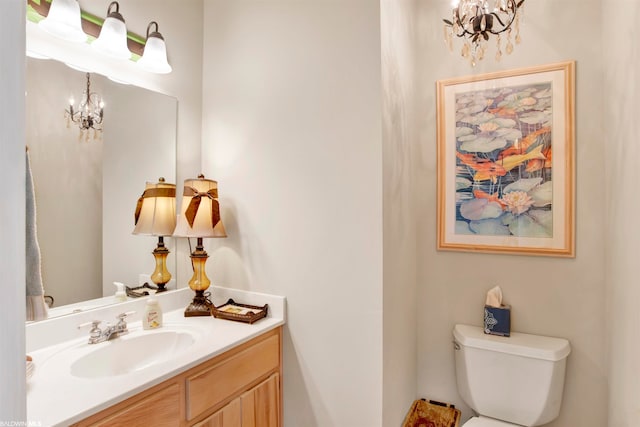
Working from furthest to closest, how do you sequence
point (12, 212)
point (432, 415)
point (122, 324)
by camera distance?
point (432, 415) → point (122, 324) → point (12, 212)

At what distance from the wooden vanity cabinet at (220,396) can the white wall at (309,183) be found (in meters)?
0.13

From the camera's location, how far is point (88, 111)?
1.51 meters

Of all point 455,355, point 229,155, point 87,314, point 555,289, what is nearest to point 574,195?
point 555,289

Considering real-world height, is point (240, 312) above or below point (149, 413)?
above

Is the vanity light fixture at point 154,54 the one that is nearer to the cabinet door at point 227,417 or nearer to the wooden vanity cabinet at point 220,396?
the wooden vanity cabinet at point 220,396

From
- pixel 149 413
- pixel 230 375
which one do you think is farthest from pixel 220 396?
pixel 149 413

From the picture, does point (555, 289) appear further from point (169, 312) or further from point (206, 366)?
point (169, 312)

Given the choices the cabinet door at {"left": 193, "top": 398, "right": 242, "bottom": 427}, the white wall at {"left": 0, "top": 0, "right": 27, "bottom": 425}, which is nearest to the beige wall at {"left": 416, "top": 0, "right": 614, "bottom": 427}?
the cabinet door at {"left": 193, "top": 398, "right": 242, "bottom": 427}

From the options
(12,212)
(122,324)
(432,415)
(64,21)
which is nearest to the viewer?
(12,212)

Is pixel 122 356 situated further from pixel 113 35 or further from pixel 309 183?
pixel 113 35

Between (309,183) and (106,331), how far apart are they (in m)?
1.06

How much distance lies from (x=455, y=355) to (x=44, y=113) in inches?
87.7

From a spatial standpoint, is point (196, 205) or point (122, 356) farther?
point (196, 205)

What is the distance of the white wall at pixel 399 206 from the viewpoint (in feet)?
5.19
